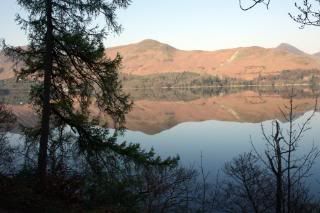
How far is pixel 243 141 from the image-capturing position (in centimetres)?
5022

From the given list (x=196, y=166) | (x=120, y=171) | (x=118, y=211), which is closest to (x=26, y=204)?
(x=118, y=211)

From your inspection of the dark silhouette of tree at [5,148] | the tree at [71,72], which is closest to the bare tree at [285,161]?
the tree at [71,72]

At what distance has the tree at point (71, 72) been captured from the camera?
43.5 ft

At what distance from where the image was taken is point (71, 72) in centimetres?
1405

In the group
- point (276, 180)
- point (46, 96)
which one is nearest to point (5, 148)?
point (46, 96)

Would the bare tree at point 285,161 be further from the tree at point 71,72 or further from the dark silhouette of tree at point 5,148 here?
the dark silhouette of tree at point 5,148

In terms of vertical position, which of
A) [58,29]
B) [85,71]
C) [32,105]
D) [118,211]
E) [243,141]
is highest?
[58,29]

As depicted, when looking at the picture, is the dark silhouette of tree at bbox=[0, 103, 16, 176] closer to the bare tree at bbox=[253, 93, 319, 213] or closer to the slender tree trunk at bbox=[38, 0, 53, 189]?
the slender tree trunk at bbox=[38, 0, 53, 189]

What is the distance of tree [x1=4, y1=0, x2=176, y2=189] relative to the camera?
13258 mm

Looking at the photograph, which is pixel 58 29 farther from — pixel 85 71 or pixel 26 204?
pixel 26 204

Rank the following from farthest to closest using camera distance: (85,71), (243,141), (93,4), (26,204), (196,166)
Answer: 1. (243,141)
2. (196,166)
3. (85,71)
4. (93,4)
5. (26,204)

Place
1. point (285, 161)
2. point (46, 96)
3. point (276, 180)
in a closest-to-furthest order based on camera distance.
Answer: point (46, 96) < point (285, 161) < point (276, 180)

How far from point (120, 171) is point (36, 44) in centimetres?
495

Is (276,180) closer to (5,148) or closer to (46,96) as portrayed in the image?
(46,96)
